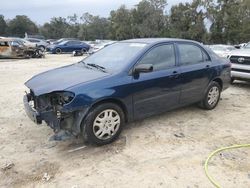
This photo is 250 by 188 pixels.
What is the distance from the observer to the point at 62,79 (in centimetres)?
459

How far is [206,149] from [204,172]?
72cm

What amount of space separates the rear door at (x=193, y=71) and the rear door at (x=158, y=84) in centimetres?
19

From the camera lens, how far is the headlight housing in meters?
4.17

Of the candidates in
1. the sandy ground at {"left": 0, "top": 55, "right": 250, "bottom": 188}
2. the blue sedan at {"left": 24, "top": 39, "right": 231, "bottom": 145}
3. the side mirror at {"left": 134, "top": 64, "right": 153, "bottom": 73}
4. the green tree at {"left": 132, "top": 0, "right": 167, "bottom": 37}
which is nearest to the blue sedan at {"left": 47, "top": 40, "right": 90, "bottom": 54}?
the sandy ground at {"left": 0, "top": 55, "right": 250, "bottom": 188}

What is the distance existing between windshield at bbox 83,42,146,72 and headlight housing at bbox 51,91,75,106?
3.00 ft

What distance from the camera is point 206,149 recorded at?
4484 mm

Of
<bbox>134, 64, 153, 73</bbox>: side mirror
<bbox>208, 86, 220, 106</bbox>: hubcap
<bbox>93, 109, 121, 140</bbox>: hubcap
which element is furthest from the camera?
<bbox>208, 86, 220, 106</bbox>: hubcap

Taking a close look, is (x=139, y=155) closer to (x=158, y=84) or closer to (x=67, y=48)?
(x=158, y=84)

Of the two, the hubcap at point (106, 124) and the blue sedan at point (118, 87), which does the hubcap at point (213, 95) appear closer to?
the blue sedan at point (118, 87)

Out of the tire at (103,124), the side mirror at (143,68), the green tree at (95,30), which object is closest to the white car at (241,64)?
the side mirror at (143,68)

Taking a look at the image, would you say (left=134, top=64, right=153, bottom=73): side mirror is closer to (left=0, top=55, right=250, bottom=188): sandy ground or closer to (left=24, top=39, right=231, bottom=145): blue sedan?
(left=24, top=39, right=231, bottom=145): blue sedan

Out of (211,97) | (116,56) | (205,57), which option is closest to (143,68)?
(116,56)

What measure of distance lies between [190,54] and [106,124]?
2.40 meters

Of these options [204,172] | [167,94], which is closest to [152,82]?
[167,94]
